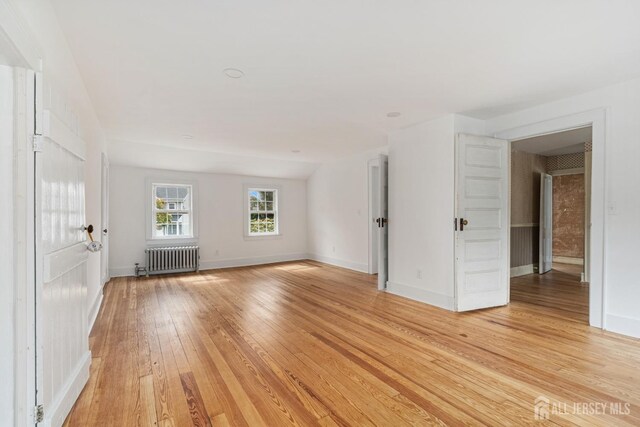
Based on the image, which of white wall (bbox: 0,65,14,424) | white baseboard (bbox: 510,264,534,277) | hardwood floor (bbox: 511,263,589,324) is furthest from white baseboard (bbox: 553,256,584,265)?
white wall (bbox: 0,65,14,424)

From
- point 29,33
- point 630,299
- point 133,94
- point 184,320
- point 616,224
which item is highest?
point 133,94

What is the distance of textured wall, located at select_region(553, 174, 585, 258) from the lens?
694 cm

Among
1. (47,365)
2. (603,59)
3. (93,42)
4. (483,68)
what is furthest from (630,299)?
(93,42)

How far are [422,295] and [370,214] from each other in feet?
5.42

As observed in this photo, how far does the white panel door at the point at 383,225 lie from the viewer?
475cm

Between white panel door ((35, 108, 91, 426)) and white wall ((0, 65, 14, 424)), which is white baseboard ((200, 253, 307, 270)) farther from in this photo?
white wall ((0, 65, 14, 424))

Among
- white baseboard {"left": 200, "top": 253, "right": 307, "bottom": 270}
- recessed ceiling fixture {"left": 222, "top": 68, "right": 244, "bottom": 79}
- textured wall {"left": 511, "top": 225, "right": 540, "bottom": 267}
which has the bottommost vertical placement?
white baseboard {"left": 200, "top": 253, "right": 307, "bottom": 270}

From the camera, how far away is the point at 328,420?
172cm

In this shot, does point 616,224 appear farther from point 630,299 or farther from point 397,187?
point 397,187

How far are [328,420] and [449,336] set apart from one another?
1719mm

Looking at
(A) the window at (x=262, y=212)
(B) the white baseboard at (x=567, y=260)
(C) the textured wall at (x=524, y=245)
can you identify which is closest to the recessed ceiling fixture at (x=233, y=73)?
(A) the window at (x=262, y=212)

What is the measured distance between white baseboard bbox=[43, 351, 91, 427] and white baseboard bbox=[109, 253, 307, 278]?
14.1ft

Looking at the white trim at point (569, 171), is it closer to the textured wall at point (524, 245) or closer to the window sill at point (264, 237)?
the textured wall at point (524, 245)

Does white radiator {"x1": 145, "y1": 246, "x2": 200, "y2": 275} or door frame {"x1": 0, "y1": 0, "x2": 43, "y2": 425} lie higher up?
door frame {"x1": 0, "y1": 0, "x2": 43, "y2": 425}
